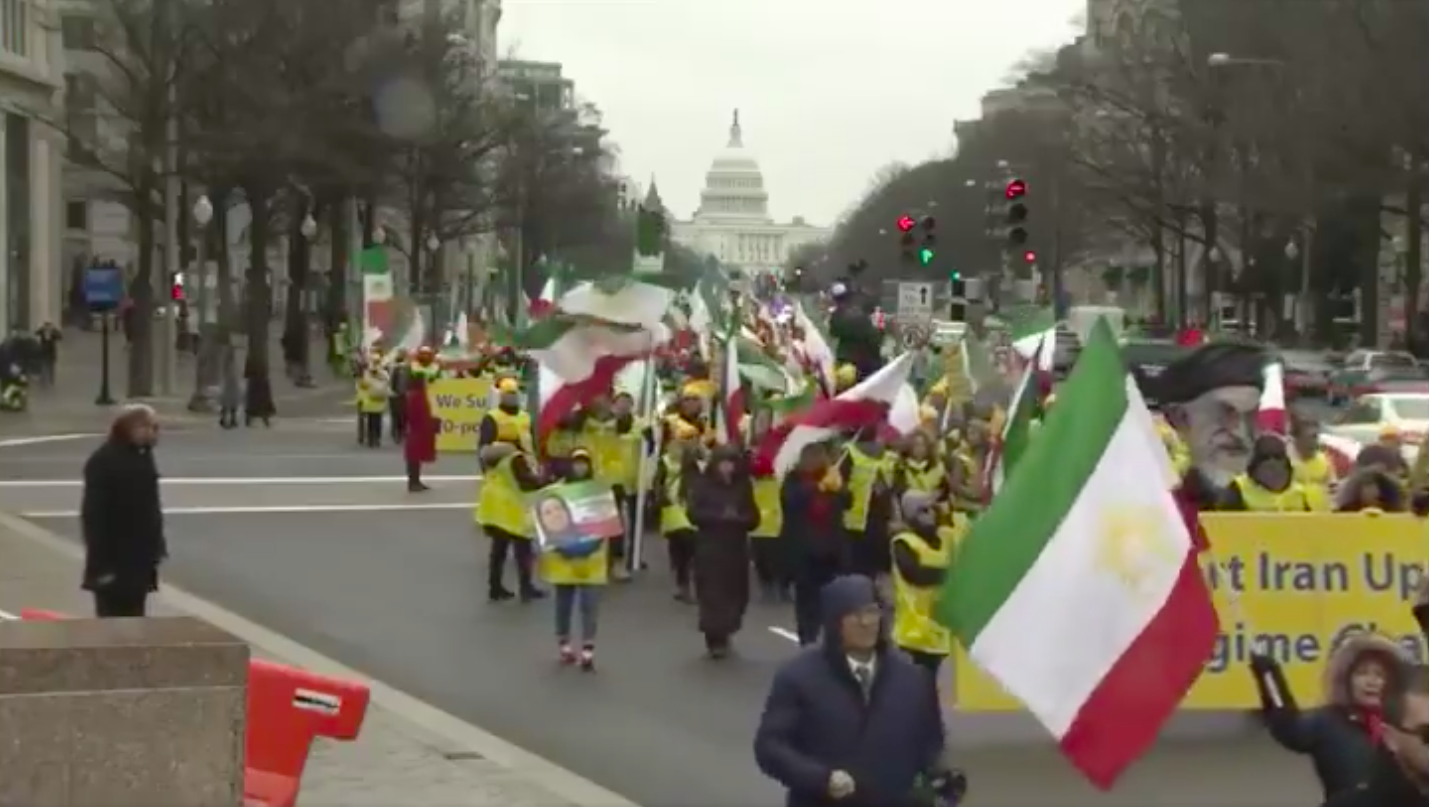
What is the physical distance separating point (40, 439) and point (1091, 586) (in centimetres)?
3322

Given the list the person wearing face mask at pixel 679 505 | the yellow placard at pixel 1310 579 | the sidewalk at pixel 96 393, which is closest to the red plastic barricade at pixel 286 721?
the yellow placard at pixel 1310 579

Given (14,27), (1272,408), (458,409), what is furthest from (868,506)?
(14,27)

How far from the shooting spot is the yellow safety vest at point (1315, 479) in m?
15.3

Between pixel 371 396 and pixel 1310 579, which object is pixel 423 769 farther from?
pixel 371 396

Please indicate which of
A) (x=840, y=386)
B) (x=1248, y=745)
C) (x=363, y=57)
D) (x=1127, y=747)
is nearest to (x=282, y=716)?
(x=1127, y=747)

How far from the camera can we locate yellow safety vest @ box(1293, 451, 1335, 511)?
15.3m

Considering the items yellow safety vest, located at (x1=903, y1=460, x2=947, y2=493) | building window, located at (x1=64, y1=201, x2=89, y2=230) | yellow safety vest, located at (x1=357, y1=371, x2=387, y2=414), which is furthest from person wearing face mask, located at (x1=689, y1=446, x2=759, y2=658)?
building window, located at (x1=64, y1=201, x2=89, y2=230)

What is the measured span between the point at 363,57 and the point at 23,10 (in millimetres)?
11117

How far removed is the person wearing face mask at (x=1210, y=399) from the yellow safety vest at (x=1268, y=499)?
14 centimetres

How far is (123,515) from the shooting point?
1356cm

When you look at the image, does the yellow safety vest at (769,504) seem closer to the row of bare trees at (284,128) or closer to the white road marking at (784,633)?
the white road marking at (784,633)

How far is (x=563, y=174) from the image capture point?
3733 inches

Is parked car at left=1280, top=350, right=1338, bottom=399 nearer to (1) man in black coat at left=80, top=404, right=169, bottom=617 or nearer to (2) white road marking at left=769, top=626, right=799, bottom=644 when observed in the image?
(2) white road marking at left=769, top=626, right=799, bottom=644

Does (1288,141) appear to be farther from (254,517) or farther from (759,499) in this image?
(759,499)
